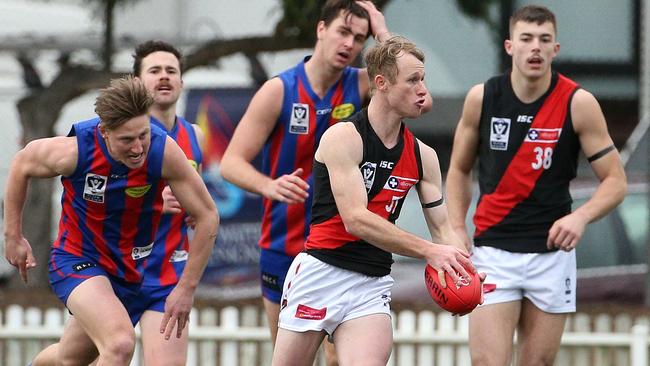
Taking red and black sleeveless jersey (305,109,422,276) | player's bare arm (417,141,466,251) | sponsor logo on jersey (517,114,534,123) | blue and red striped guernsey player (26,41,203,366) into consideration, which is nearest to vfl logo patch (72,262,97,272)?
blue and red striped guernsey player (26,41,203,366)

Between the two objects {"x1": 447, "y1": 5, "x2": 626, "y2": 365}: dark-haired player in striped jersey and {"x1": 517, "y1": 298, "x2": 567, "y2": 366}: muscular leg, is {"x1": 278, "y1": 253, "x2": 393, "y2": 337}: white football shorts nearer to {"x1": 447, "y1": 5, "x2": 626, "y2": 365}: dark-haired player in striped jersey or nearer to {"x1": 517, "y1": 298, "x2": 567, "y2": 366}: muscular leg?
{"x1": 447, "y1": 5, "x2": 626, "y2": 365}: dark-haired player in striped jersey

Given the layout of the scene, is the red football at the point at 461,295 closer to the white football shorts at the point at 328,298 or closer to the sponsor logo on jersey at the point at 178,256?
the white football shorts at the point at 328,298

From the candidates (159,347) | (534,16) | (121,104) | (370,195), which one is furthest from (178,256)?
(534,16)

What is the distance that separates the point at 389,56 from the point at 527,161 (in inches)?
55.9

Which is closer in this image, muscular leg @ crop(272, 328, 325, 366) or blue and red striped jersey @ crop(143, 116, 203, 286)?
muscular leg @ crop(272, 328, 325, 366)

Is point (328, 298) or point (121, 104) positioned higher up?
A: point (121, 104)

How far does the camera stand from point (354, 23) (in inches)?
278

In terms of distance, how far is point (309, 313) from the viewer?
600 centimetres

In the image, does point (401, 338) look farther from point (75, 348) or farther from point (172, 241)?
point (75, 348)

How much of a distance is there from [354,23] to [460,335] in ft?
10.6

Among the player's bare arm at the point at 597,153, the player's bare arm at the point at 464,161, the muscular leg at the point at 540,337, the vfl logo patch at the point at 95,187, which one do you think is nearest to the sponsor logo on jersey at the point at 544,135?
the player's bare arm at the point at 597,153

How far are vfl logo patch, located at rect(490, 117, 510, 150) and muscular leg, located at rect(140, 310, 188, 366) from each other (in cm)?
201

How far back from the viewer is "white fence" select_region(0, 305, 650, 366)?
938cm

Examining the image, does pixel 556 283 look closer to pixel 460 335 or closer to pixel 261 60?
pixel 460 335
